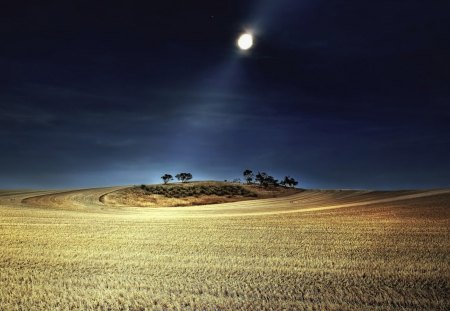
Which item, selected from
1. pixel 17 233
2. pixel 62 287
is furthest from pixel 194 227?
pixel 62 287

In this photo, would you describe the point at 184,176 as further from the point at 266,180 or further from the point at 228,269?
the point at 228,269

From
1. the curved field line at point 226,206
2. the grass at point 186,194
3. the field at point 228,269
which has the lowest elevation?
the field at point 228,269

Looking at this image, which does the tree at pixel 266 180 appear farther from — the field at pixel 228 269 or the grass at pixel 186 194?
the field at pixel 228 269

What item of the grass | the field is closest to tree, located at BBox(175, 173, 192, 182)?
the grass

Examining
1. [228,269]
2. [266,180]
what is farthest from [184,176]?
[228,269]

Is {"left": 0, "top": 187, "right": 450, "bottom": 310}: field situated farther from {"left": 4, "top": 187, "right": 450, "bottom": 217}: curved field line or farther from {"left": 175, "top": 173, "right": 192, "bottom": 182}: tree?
{"left": 175, "top": 173, "right": 192, "bottom": 182}: tree

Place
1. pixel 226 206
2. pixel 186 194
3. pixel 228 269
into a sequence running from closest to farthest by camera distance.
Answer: pixel 228 269 < pixel 226 206 < pixel 186 194

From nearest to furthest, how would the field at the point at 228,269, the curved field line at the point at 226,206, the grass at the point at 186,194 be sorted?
the field at the point at 228,269
the curved field line at the point at 226,206
the grass at the point at 186,194

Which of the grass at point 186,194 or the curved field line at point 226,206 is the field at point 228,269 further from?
the grass at point 186,194

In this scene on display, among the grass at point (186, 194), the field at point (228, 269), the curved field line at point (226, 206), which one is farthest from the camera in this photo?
the grass at point (186, 194)

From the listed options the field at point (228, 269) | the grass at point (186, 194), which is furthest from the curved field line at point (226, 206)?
the field at point (228, 269)

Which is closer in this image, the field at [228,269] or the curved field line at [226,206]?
the field at [228,269]

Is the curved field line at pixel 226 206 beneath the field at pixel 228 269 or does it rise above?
above

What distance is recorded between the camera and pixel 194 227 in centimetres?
1919
